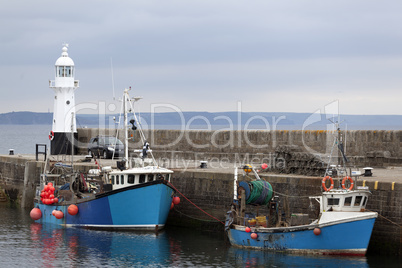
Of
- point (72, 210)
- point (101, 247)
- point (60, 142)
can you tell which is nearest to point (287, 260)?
point (101, 247)

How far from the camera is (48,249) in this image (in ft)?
66.4

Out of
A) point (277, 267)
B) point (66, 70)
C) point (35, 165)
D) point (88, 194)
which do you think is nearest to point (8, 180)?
point (35, 165)

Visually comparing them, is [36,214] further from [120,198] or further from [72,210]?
[120,198]

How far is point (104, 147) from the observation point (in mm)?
32156

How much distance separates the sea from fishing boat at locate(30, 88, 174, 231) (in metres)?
0.38

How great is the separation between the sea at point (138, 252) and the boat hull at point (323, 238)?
0.66 ft

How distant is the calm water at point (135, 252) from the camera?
58.0ft

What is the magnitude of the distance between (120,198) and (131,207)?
441mm

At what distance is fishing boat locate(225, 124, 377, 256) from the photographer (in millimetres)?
17312

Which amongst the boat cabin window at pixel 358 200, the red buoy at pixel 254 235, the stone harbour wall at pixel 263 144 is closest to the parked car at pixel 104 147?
the stone harbour wall at pixel 263 144

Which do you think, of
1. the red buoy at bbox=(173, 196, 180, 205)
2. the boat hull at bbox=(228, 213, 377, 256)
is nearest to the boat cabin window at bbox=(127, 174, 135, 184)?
the red buoy at bbox=(173, 196, 180, 205)

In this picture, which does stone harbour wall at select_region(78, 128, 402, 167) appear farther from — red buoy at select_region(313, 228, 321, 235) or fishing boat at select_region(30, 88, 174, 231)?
red buoy at select_region(313, 228, 321, 235)

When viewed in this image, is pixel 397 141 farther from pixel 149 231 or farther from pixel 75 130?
pixel 75 130

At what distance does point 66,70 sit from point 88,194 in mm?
12329
